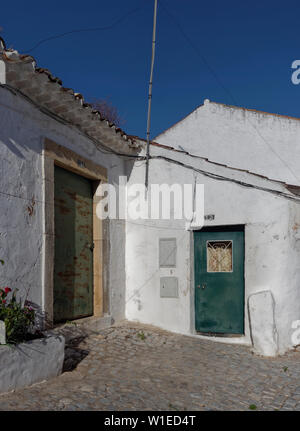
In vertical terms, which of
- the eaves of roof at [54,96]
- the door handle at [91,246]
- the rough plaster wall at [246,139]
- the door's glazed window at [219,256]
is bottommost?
the door's glazed window at [219,256]

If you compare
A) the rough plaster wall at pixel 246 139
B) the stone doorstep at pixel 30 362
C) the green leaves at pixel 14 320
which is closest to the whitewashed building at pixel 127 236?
the green leaves at pixel 14 320

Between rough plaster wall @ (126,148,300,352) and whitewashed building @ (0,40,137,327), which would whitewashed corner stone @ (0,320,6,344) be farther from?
rough plaster wall @ (126,148,300,352)

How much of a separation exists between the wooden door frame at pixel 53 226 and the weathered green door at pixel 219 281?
1.66 metres

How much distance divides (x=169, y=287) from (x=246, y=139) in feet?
19.8

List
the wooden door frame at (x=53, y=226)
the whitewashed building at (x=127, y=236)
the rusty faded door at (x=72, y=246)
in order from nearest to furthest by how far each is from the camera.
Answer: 1. the whitewashed building at (x=127, y=236)
2. the wooden door frame at (x=53, y=226)
3. the rusty faded door at (x=72, y=246)

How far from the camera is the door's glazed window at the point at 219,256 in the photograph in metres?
6.92

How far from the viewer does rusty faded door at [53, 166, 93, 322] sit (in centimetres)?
577

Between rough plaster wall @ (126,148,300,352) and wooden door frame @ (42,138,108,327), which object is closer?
wooden door frame @ (42,138,108,327)

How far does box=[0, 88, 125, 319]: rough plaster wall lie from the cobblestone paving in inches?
46.7

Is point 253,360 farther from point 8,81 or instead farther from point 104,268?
point 8,81

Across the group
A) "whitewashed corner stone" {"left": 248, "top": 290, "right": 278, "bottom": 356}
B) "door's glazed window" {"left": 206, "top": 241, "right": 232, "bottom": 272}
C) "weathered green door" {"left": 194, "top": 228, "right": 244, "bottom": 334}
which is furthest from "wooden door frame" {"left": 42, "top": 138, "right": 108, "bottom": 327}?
"whitewashed corner stone" {"left": 248, "top": 290, "right": 278, "bottom": 356}

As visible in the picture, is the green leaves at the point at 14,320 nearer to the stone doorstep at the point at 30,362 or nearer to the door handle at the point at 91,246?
the stone doorstep at the point at 30,362

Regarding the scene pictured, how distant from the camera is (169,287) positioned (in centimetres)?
711
